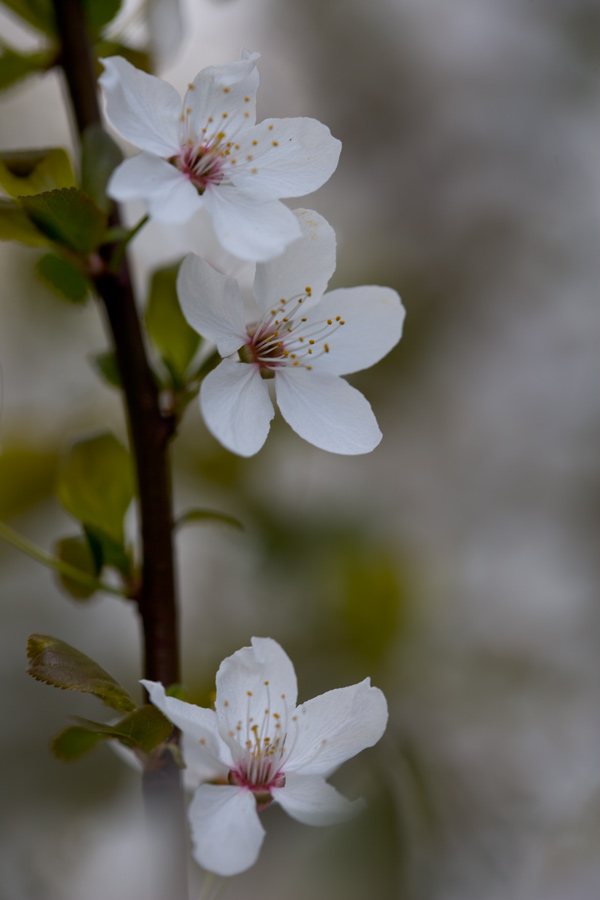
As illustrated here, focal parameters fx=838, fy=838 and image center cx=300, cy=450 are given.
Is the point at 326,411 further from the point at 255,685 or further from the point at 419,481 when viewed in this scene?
the point at 419,481

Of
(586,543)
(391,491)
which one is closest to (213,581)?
(391,491)

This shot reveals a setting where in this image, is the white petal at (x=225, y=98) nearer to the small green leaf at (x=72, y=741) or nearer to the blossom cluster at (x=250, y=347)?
the blossom cluster at (x=250, y=347)

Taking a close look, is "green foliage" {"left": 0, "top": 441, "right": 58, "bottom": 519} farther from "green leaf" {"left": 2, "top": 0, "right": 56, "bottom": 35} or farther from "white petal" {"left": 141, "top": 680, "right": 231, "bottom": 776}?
"white petal" {"left": 141, "top": 680, "right": 231, "bottom": 776}

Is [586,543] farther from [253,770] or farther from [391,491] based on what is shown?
[253,770]

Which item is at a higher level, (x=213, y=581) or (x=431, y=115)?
(x=431, y=115)

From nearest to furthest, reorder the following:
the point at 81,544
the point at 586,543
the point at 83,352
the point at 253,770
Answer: the point at 253,770 → the point at 81,544 → the point at 83,352 → the point at 586,543

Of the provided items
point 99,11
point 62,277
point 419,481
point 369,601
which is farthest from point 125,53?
point 419,481

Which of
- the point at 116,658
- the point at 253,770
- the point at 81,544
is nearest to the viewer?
the point at 253,770

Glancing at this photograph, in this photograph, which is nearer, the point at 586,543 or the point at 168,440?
the point at 168,440
